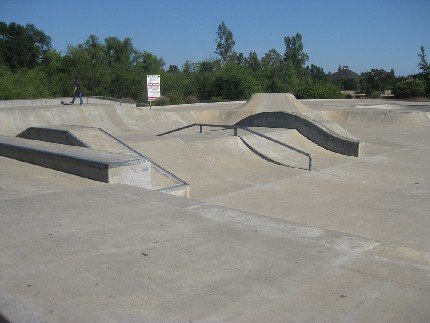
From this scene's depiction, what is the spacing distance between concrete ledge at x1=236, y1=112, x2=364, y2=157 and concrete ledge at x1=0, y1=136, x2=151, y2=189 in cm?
959

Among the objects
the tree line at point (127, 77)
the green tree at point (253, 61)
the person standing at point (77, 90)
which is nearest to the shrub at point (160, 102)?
the tree line at point (127, 77)

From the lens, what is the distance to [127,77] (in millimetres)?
36875

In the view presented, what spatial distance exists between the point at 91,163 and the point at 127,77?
31876mm

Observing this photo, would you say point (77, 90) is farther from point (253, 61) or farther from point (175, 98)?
point (253, 61)

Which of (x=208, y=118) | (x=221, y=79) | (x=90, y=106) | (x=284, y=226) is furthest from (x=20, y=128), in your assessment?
(x=221, y=79)

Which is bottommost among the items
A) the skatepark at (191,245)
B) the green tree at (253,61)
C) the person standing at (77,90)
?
the skatepark at (191,245)

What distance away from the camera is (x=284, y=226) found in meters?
4.37

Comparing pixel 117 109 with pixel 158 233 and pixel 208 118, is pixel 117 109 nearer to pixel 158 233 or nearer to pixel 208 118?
pixel 208 118

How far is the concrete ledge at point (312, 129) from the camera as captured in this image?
573 inches

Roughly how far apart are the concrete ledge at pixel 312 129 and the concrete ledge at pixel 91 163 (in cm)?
959

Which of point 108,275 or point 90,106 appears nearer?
point 108,275

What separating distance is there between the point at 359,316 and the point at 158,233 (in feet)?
6.56

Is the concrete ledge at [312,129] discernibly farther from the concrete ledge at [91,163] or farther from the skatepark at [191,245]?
the concrete ledge at [91,163]

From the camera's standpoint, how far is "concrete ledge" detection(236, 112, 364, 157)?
14547 millimetres
